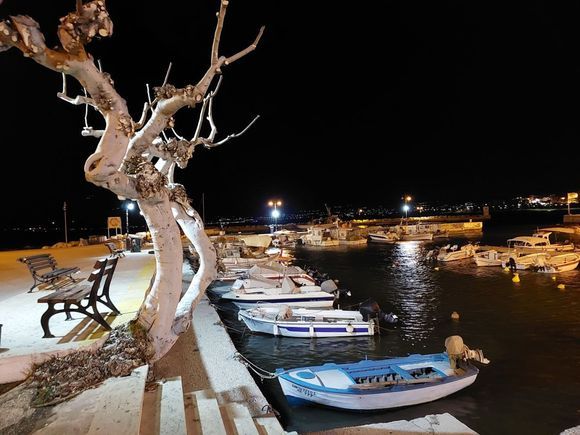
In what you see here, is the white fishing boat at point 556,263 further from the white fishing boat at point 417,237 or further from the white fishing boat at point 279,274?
the white fishing boat at point 417,237

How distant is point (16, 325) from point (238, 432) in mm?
5076

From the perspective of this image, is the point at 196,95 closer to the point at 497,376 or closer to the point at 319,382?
the point at 319,382

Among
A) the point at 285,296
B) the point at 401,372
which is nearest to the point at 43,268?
the point at 401,372

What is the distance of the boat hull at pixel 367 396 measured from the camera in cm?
898

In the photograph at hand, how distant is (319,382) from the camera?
9.41 m

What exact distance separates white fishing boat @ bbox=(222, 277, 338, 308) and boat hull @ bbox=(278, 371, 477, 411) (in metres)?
8.99

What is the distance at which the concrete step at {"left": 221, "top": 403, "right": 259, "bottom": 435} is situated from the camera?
5248mm

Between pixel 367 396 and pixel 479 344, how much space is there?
7.73 metres

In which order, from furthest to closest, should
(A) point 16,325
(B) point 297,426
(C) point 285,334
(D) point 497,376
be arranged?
(C) point 285,334 → (D) point 497,376 → (B) point 297,426 → (A) point 16,325

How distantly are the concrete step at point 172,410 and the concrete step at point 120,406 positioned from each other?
65 centimetres

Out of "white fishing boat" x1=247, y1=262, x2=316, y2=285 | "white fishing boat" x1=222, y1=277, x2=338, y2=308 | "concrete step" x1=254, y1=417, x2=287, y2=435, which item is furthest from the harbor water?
"concrete step" x1=254, y1=417, x2=287, y2=435

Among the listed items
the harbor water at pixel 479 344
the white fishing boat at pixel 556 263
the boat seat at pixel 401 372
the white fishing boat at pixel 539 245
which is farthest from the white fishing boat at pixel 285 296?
the white fishing boat at pixel 539 245

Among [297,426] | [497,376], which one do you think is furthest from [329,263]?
[297,426]

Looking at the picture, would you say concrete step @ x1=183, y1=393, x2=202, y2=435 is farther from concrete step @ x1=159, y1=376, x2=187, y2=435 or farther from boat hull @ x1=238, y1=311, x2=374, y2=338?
boat hull @ x1=238, y1=311, x2=374, y2=338
